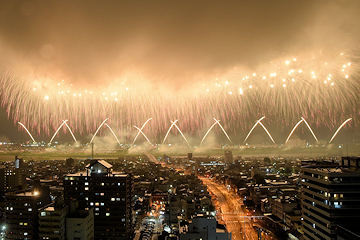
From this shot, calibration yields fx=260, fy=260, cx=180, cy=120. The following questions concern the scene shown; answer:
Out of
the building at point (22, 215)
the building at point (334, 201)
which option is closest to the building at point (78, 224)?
the building at point (22, 215)

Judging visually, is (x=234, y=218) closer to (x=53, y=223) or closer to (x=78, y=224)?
(x=78, y=224)

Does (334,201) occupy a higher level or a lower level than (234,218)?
higher

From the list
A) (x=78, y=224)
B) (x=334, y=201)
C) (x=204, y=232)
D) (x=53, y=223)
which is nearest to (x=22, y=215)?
(x=53, y=223)

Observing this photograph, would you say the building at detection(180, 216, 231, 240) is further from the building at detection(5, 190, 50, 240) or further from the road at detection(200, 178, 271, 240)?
the building at detection(5, 190, 50, 240)

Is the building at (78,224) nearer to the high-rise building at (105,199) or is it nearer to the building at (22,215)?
the high-rise building at (105,199)

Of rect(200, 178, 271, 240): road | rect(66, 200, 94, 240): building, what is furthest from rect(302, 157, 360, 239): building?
rect(66, 200, 94, 240): building

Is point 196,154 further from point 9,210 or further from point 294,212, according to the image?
point 9,210
